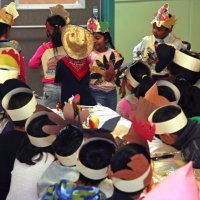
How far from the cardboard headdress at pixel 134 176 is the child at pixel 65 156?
7.1 inches

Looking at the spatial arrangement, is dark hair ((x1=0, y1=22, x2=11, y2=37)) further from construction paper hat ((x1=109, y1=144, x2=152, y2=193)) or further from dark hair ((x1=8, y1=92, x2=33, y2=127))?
construction paper hat ((x1=109, y1=144, x2=152, y2=193))

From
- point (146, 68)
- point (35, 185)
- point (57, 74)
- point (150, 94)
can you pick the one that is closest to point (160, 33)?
point (57, 74)

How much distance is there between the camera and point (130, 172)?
0.98 m

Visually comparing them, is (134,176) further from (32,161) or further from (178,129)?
(32,161)

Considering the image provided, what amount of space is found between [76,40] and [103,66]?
248 mm

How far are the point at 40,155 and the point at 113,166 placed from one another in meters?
0.36

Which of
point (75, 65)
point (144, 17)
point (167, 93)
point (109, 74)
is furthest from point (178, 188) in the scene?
point (144, 17)

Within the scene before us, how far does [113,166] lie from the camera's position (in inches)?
39.9

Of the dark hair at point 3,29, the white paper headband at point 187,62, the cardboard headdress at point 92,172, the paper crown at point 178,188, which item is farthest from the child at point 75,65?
the paper crown at point 178,188

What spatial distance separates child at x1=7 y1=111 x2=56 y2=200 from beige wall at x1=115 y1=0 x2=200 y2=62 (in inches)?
97.1

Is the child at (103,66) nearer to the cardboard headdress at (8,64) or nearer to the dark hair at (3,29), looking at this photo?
the cardboard headdress at (8,64)

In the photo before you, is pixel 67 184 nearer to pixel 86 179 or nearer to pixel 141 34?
pixel 86 179

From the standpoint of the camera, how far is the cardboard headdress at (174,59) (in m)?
1.56

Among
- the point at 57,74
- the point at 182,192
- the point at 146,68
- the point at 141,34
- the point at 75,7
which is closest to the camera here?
the point at 182,192
